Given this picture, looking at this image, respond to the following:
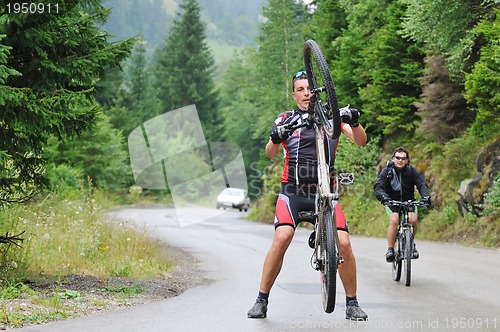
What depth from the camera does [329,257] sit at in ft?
20.1

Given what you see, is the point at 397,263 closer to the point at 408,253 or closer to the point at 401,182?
the point at 408,253

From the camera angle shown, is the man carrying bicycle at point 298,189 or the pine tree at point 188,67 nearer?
the man carrying bicycle at point 298,189

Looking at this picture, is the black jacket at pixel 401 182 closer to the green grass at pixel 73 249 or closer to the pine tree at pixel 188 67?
the green grass at pixel 73 249

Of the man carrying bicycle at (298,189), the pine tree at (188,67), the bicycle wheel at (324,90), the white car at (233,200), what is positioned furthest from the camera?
the pine tree at (188,67)

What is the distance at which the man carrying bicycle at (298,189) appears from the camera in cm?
669

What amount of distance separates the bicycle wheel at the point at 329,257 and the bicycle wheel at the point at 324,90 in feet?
2.45

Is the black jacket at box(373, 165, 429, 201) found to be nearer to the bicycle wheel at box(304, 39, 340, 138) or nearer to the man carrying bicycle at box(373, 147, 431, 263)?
the man carrying bicycle at box(373, 147, 431, 263)

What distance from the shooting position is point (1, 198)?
30.0ft

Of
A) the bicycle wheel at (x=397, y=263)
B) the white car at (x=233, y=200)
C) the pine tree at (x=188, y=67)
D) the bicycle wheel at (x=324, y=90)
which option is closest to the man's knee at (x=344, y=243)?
the bicycle wheel at (x=324, y=90)

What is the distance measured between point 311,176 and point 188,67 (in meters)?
80.6

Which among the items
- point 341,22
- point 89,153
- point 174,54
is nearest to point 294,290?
point 341,22

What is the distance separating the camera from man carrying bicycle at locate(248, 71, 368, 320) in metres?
6.69

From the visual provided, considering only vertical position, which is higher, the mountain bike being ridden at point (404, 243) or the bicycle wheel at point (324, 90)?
the bicycle wheel at point (324, 90)

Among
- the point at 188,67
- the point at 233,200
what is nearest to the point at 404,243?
the point at 233,200
